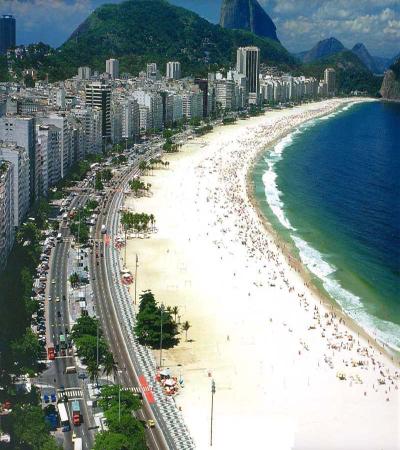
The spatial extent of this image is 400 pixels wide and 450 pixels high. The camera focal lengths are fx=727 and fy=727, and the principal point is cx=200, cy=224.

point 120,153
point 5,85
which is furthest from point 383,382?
point 5,85

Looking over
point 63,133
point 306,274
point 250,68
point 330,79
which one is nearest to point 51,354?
point 306,274

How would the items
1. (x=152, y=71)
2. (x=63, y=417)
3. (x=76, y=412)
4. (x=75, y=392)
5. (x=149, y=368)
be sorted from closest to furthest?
(x=63, y=417) < (x=76, y=412) < (x=75, y=392) < (x=149, y=368) < (x=152, y=71)

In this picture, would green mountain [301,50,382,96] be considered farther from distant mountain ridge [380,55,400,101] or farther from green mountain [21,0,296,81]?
green mountain [21,0,296,81]

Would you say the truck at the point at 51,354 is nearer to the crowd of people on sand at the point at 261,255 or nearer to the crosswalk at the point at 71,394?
the crosswalk at the point at 71,394

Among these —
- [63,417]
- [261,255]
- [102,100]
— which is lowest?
[63,417]

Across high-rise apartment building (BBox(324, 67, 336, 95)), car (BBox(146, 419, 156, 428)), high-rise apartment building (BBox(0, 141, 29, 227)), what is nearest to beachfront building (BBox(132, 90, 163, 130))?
high-rise apartment building (BBox(0, 141, 29, 227))

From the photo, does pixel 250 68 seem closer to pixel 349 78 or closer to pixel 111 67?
pixel 111 67

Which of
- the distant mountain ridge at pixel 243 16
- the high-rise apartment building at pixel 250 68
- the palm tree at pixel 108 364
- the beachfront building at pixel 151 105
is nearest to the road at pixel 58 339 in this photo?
the palm tree at pixel 108 364
